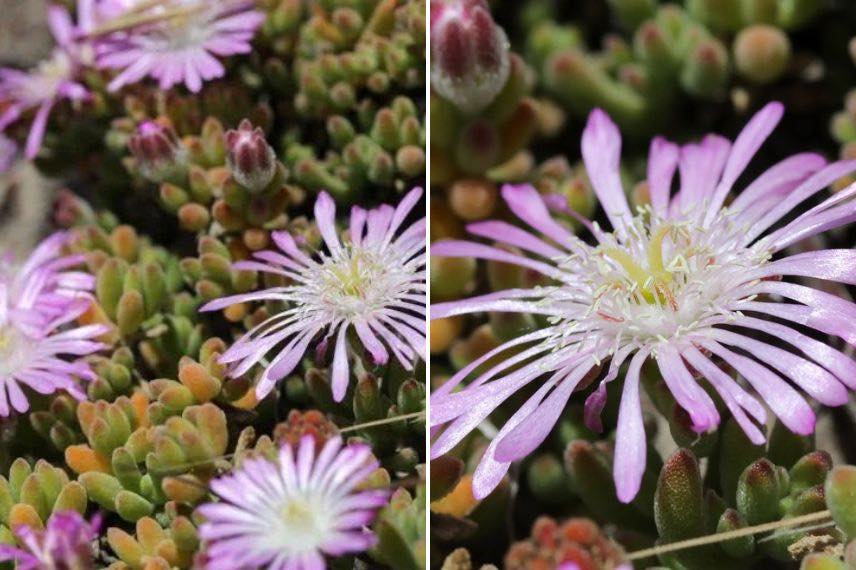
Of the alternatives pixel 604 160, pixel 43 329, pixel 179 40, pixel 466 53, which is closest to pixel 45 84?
pixel 179 40

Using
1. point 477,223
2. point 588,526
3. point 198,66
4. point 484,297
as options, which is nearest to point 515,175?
point 477,223

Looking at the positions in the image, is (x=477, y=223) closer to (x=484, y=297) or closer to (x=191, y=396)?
(x=484, y=297)

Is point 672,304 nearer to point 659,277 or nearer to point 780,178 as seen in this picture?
point 659,277

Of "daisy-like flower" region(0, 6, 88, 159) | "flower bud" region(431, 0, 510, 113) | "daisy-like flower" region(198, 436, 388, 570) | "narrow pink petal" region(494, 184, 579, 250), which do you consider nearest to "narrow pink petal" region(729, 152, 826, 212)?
"narrow pink petal" region(494, 184, 579, 250)

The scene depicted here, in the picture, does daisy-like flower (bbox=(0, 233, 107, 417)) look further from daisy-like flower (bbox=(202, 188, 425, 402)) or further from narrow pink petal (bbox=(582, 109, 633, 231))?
narrow pink petal (bbox=(582, 109, 633, 231))

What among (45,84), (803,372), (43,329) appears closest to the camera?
(803,372)

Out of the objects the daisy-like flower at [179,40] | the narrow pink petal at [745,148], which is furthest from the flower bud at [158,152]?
the narrow pink petal at [745,148]
